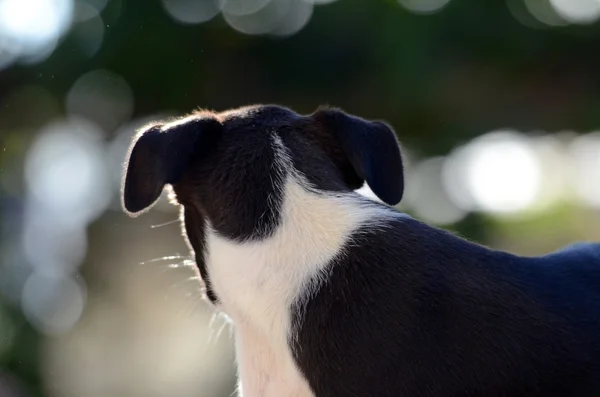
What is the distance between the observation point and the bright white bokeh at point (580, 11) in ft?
12.5

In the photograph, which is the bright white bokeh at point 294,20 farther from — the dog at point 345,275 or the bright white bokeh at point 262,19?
the dog at point 345,275

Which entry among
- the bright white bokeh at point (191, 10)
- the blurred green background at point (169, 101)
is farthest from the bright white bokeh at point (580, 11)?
the bright white bokeh at point (191, 10)

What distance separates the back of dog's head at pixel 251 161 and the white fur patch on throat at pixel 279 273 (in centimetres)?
2

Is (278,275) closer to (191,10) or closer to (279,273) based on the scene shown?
(279,273)

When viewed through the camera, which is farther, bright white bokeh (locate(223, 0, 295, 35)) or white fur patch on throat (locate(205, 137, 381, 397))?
bright white bokeh (locate(223, 0, 295, 35))

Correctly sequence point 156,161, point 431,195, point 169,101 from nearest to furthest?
point 156,161
point 169,101
point 431,195

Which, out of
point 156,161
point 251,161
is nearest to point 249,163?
point 251,161

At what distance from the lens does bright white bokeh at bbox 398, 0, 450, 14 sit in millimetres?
3766

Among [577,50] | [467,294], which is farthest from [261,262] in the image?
[577,50]

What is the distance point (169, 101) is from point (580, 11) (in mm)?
1612

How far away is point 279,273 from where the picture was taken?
1.30m

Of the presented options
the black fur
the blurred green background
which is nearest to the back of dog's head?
the black fur

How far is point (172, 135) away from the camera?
138 cm

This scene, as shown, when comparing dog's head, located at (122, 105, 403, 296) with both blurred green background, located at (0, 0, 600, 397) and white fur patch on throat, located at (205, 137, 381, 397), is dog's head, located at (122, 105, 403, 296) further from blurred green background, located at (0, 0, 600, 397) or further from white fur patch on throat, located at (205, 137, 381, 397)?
blurred green background, located at (0, 0, 600, 397)
